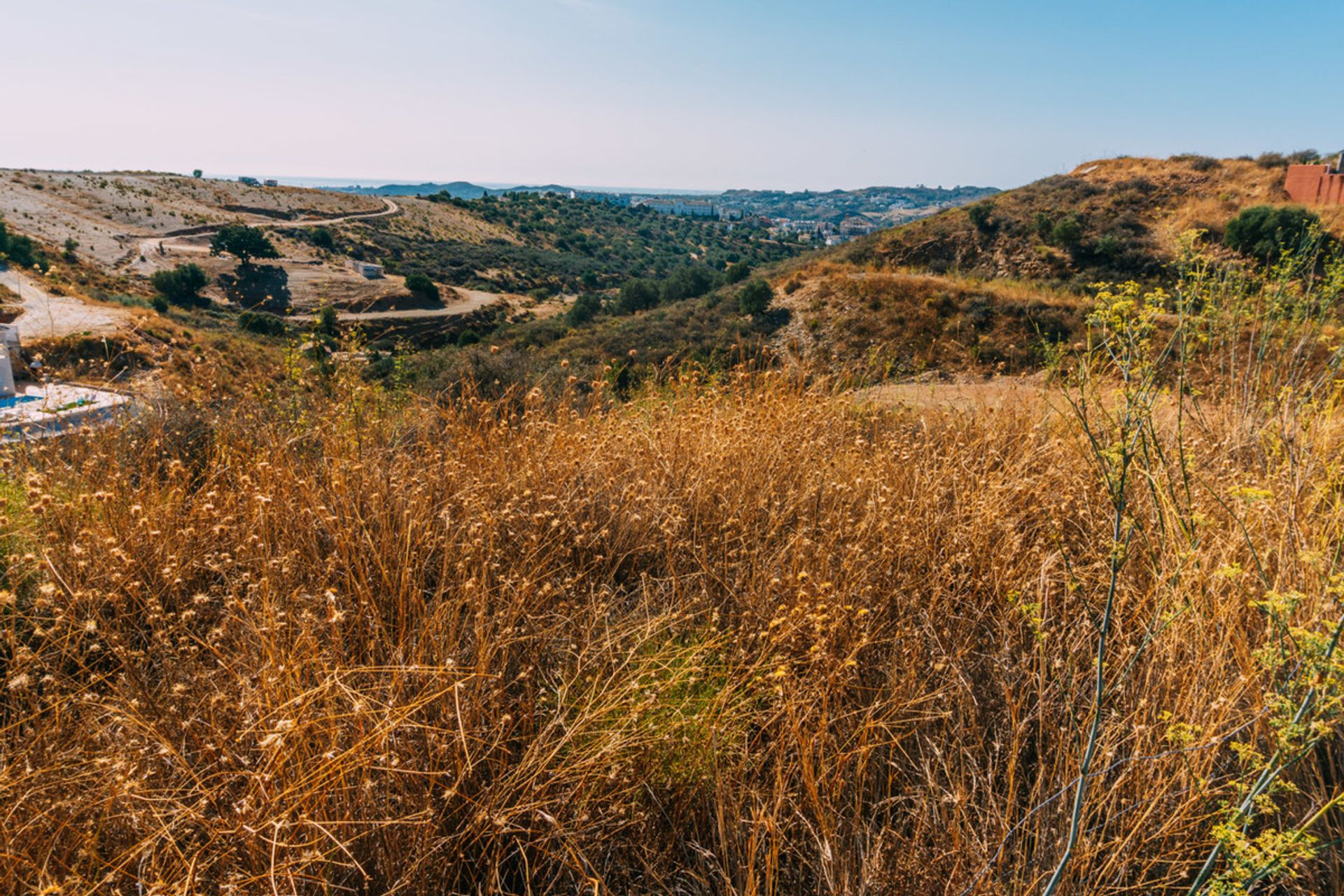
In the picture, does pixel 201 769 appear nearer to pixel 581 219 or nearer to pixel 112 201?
pixel 112 201

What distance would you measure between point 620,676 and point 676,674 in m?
0.20

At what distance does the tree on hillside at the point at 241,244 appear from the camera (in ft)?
158

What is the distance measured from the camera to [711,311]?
21.8 meters

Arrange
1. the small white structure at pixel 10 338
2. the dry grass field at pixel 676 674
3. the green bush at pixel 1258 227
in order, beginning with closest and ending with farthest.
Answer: the dry grass field at pixel 676 674 → the small white structure at pixel 10 338 → the green bush at pixel 1258 227

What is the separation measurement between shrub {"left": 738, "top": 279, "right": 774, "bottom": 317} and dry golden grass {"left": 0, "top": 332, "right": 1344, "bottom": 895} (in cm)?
1709

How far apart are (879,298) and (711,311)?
18.9 feet

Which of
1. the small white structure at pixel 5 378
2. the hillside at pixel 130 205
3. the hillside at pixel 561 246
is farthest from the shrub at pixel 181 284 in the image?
the small white structure at pixel 5 378

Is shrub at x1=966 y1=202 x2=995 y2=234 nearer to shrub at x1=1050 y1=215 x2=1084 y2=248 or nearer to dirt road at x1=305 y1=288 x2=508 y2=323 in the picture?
shrub at x1=1050 y1=215 x2=1084 y2=248

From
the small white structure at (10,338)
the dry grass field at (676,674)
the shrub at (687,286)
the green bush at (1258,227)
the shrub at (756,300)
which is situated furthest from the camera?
the shrub at (687,286)

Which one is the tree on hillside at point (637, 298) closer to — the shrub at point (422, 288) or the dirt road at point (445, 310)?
the dirt road at point (445, 310)

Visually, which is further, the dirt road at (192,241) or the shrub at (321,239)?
the shrub at (321,239)

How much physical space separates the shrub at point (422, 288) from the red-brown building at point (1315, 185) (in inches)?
1829

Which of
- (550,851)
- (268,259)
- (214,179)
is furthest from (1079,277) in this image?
(214,179)

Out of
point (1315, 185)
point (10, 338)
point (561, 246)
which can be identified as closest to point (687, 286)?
point (1315, 185)
